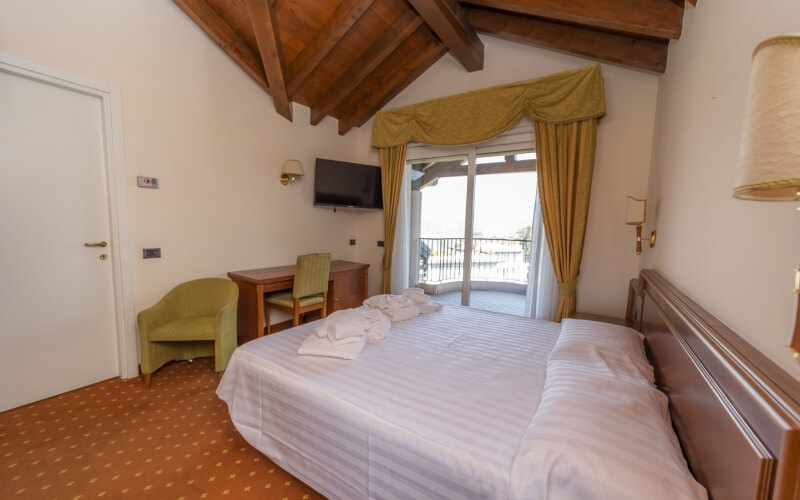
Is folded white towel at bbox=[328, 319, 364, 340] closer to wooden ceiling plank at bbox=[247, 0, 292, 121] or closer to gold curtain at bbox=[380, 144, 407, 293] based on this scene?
gold curtain at bbox=[380, 144, 407, 293]

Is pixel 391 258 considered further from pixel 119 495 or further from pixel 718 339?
pixel 718 339

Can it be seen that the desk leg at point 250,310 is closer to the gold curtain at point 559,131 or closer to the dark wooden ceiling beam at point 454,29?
the gold curtain at point 559,131

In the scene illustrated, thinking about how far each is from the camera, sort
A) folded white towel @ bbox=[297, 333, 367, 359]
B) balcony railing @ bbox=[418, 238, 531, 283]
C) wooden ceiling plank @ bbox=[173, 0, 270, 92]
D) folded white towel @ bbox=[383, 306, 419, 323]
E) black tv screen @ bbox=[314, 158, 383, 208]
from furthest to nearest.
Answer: balcony railing @ bbox=[418, 238, 531, 283], black tv screen @ bbox=[314, 158, 383, 208], wooden ceiling plank @ bbox=[173, 0, 270, 92], folded white towel @ bbox=[383, 306, 419, 323], folded white towel @ bbox=[297, 333, 367, 359]

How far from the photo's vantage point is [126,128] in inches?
95.3

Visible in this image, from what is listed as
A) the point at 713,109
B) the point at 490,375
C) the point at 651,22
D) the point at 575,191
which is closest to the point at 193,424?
the point at 490,375

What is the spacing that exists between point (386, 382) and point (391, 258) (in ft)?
9.29

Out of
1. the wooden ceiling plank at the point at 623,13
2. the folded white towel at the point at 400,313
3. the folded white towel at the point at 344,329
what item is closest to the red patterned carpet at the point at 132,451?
the folded white towel at the point at 344,329

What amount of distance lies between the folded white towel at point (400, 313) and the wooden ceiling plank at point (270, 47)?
8.16 feet

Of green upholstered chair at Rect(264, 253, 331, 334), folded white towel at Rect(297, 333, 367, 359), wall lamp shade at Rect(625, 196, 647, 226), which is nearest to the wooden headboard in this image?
wall lamp shade at Rect(625, 196, 647, 226)

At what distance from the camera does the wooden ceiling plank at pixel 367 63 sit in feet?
10.1

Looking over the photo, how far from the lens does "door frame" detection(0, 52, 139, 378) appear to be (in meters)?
2.27

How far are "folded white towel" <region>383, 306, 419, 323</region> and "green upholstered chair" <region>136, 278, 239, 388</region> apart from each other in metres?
1.31

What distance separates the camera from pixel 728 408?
2.32 ft

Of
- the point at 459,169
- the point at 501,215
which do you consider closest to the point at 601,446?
the point at 501,215
